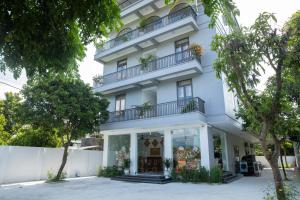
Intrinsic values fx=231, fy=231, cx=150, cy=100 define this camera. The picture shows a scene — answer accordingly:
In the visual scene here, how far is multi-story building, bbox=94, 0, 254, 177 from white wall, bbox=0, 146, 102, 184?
1.71 metres

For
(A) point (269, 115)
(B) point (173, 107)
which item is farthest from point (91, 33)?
(B) point (173, 107)

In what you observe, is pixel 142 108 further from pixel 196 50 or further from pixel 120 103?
pixel 196 50

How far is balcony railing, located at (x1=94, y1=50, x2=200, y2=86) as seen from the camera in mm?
14297

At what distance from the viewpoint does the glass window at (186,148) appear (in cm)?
1323

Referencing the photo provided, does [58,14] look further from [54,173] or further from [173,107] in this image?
[54,173]

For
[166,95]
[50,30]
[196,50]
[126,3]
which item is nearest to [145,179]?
[166,95]

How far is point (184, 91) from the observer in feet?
→ 47.6

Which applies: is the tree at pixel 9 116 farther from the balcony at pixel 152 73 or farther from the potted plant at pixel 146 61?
the potted plant at pixel 146 61

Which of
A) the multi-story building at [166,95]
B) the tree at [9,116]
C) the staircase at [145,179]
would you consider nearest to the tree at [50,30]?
the multi-story building at [166,95]

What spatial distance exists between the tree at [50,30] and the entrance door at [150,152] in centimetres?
1079

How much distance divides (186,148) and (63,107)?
7405 millimetres

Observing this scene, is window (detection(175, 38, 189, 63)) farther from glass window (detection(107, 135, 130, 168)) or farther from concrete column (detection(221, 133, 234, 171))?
glass window (detection(107, 135, 130, 168))

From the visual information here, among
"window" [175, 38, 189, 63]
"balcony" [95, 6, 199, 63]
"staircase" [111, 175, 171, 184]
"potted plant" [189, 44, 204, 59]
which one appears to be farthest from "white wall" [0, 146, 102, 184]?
"potted plant" [189, 44, 204, 59]

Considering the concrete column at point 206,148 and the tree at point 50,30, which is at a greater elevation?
Answer: the tree at point 50,30
